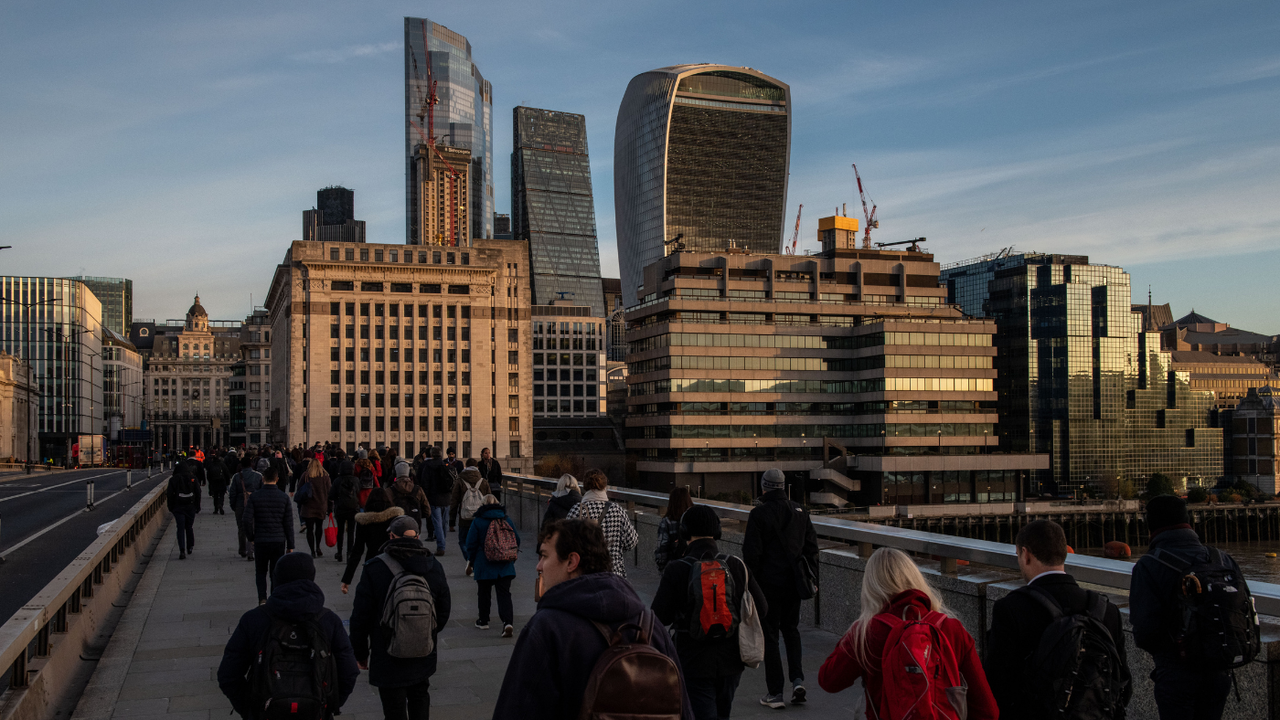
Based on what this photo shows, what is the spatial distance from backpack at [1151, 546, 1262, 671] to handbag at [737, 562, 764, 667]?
8.68ft

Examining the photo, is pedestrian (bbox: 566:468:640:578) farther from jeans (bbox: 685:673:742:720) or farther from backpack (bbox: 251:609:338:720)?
backpack (bbox: 251:609:338:720)

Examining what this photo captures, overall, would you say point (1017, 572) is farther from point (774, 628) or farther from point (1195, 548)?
point (1195, 548)

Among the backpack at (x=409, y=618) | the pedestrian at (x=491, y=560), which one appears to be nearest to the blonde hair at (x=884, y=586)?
the backpack at (x=409, y=618)

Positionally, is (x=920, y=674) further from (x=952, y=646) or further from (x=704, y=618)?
(x=704, y=618)

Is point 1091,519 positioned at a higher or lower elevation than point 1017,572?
lower

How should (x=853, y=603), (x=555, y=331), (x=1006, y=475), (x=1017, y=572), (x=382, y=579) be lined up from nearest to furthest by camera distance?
(x=382, y=579) < (x=1017, y=572) < (x=853, y=603) < (x=1006, y=475) < (x=555, y=331)

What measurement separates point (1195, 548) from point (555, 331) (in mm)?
180344

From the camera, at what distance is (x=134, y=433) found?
91.3 m

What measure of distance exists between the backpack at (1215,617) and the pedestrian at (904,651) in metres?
1.79

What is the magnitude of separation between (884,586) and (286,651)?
3.78 m

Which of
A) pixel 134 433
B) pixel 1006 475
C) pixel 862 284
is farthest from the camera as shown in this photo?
pixel 862 284

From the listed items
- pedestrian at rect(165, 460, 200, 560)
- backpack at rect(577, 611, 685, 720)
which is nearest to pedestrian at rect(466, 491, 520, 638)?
backpack at rect(577, 611, 685, 720)

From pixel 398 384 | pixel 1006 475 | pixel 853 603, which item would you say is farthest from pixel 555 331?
pixel 853 603

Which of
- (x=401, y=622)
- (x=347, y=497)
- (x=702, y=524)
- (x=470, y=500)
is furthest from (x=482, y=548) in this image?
(x=347, y=497)
